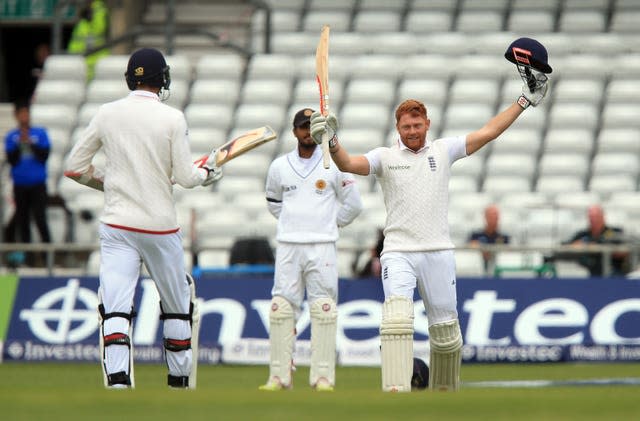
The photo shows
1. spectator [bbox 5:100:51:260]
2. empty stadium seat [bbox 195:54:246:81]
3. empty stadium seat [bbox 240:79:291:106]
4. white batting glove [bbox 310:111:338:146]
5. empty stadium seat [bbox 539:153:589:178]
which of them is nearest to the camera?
white batting glove [bbox 310:111:338:146]

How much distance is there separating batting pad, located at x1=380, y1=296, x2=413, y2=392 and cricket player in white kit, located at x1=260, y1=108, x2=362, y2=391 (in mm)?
1692

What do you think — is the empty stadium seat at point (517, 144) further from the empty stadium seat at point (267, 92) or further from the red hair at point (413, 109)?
the red hair at point (413, 109)

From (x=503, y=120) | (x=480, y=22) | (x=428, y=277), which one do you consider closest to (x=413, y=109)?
(x=503, y=120)

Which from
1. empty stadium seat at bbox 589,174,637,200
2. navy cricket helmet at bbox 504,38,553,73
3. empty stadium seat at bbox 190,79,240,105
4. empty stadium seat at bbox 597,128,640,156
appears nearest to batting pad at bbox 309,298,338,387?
navy cricket helmet at bbox 504,38,553,73

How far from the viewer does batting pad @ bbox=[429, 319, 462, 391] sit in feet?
29.7

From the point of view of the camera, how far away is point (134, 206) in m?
8.50

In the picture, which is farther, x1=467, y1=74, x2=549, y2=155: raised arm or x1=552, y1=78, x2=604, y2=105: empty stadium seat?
x1=552, y1=78, x2=604, y2=105: empty stadium seat

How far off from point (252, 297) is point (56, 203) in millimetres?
4009

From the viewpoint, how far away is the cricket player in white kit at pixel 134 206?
847 cm

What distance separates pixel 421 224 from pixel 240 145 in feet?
4.07

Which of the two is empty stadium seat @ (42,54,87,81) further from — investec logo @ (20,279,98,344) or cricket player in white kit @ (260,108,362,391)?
cricket player in white kit @ (260,108,362,391)

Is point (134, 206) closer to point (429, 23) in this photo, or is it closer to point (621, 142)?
point (621, 142)

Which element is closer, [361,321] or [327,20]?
[361,321]

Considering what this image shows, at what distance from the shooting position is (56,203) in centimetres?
1733
